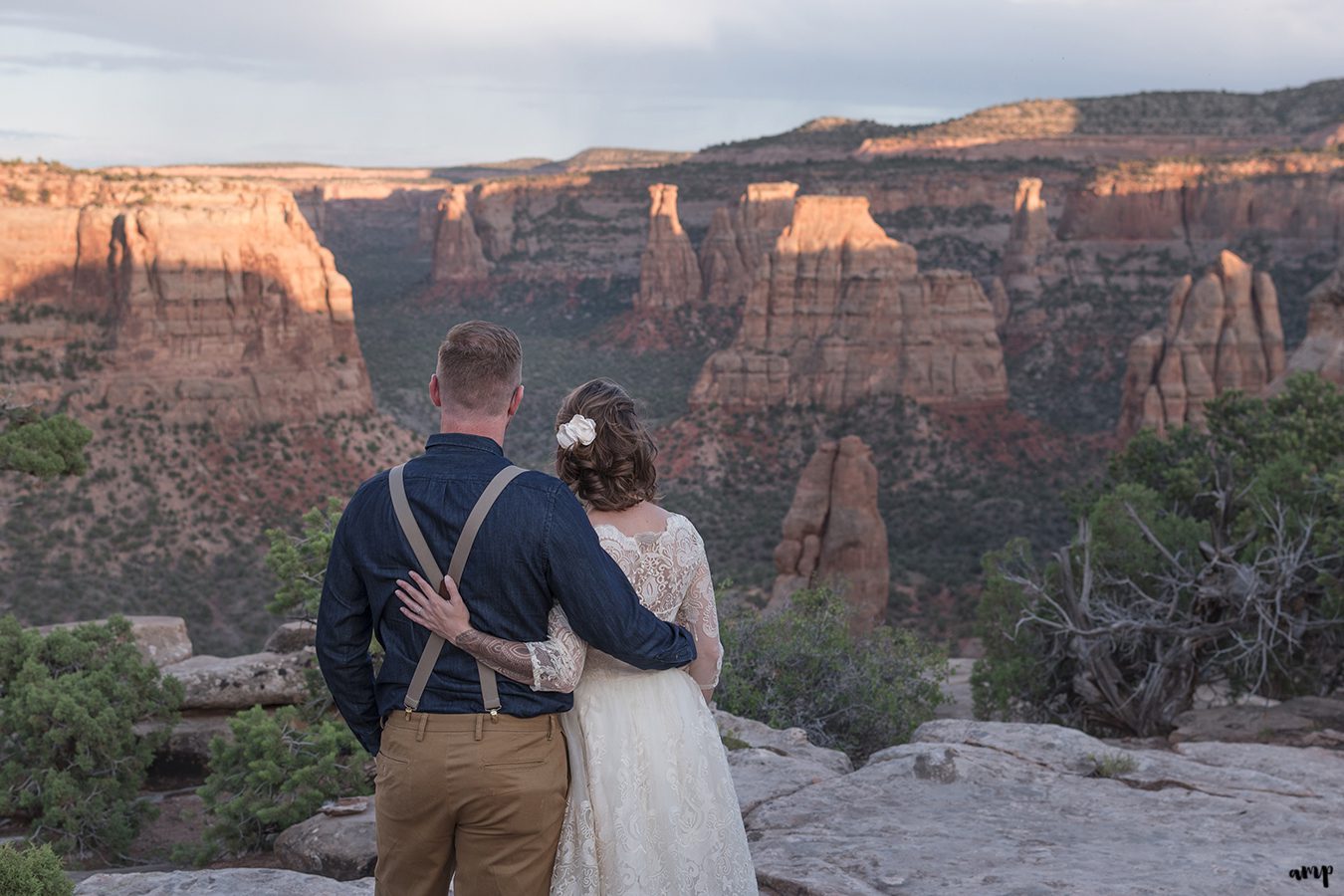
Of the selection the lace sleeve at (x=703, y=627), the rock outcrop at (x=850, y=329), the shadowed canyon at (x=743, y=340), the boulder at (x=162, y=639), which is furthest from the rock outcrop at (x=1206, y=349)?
the lace sleeve at (x=703, y=627)

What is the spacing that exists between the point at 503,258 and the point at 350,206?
147 ft

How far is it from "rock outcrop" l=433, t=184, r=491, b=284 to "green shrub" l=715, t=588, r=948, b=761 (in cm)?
7934

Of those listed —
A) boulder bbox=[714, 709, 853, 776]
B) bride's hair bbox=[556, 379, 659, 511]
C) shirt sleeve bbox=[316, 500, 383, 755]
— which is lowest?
boulder bbox=[714, 709, 853, 776]

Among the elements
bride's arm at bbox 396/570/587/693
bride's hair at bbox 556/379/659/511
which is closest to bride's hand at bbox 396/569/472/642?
bride's arm at bbox 396/570/587/693

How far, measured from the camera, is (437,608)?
3.63 m

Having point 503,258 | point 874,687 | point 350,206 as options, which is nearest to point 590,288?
point 503,258

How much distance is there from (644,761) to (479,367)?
4.40 ft

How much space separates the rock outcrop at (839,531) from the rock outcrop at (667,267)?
4785 centimetres

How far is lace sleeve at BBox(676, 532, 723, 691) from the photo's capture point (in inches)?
159

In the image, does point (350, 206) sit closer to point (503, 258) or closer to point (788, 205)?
point (503, 258)

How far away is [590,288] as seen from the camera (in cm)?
8938

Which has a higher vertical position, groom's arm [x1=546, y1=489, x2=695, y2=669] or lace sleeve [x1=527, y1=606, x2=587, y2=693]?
groom's arm [x1=546, y1=489, x2=695, y2=669]

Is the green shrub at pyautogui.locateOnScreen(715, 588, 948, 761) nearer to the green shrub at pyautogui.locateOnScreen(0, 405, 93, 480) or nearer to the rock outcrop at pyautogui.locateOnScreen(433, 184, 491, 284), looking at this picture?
the green shrub at pyautogui.locateOnScreen(0, 405, 93, 480)

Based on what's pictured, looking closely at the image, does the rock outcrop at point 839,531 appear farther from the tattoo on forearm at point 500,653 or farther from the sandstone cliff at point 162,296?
the tattoo on forearm at point 500,653
